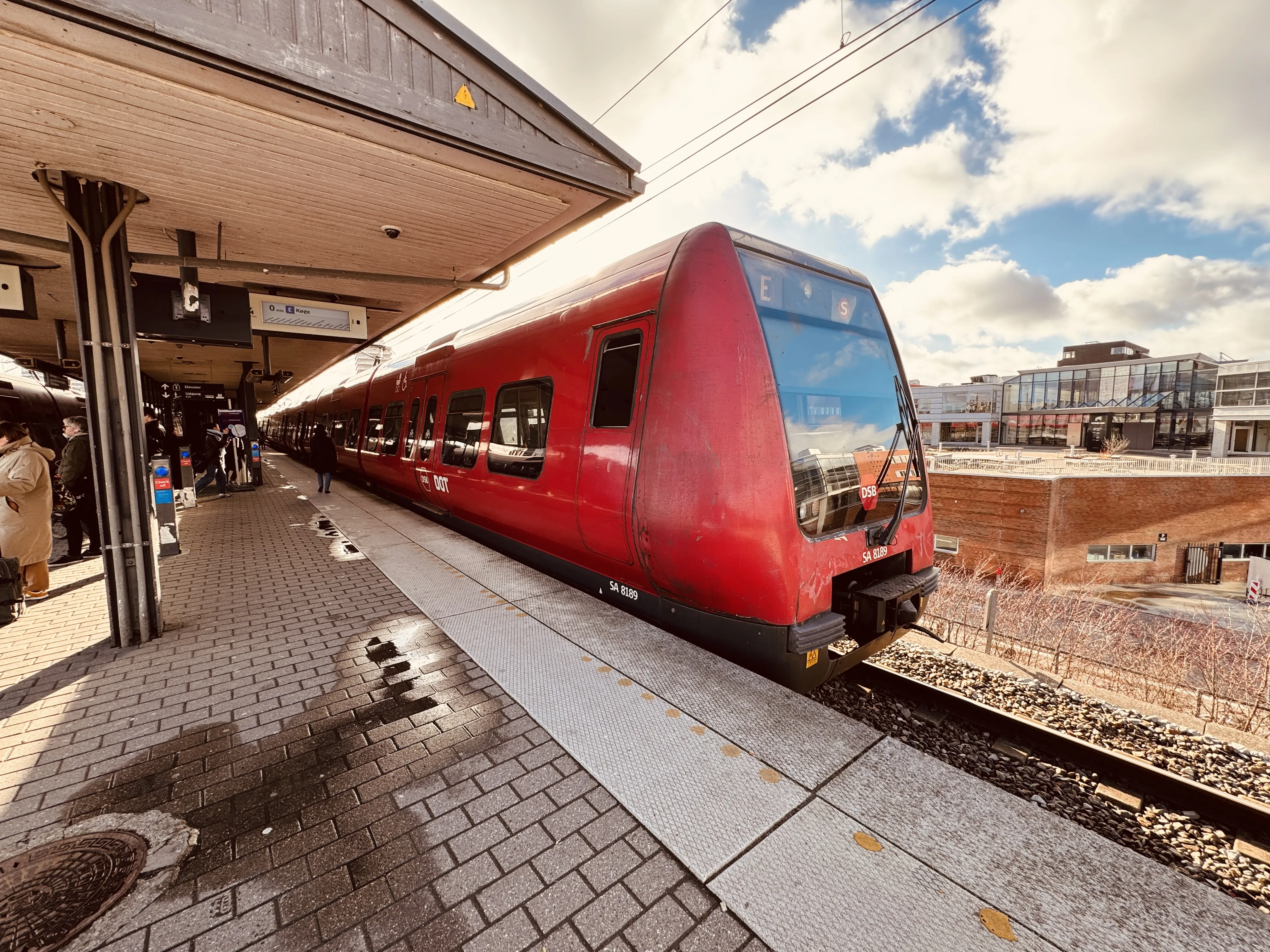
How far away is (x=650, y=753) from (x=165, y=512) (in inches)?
310

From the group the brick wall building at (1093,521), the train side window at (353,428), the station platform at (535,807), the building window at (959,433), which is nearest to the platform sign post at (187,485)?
the train side window at (353,428)

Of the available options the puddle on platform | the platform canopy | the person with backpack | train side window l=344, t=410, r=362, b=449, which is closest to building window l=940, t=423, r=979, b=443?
train side window l=344, t=410, r=362, b=449

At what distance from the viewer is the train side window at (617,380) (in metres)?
3.76

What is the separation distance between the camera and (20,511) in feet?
15.6

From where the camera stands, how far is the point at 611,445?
392 cm

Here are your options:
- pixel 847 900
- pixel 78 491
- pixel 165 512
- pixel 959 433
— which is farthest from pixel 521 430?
pixel 959 433

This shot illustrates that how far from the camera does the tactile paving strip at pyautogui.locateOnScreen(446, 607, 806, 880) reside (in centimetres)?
213

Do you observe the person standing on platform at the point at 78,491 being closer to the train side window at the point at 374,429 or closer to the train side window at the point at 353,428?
the train side window at the point at 374,429

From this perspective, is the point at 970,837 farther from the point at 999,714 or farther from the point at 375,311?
the point at 375,311

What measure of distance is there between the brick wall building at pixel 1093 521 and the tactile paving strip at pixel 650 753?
78.8 ft

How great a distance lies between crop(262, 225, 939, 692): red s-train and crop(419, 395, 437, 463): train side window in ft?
10.6

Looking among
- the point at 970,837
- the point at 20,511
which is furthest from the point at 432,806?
the point at 20,511

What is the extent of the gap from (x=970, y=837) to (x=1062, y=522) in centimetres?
2510

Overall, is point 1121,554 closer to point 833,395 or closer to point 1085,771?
point 1085,771
